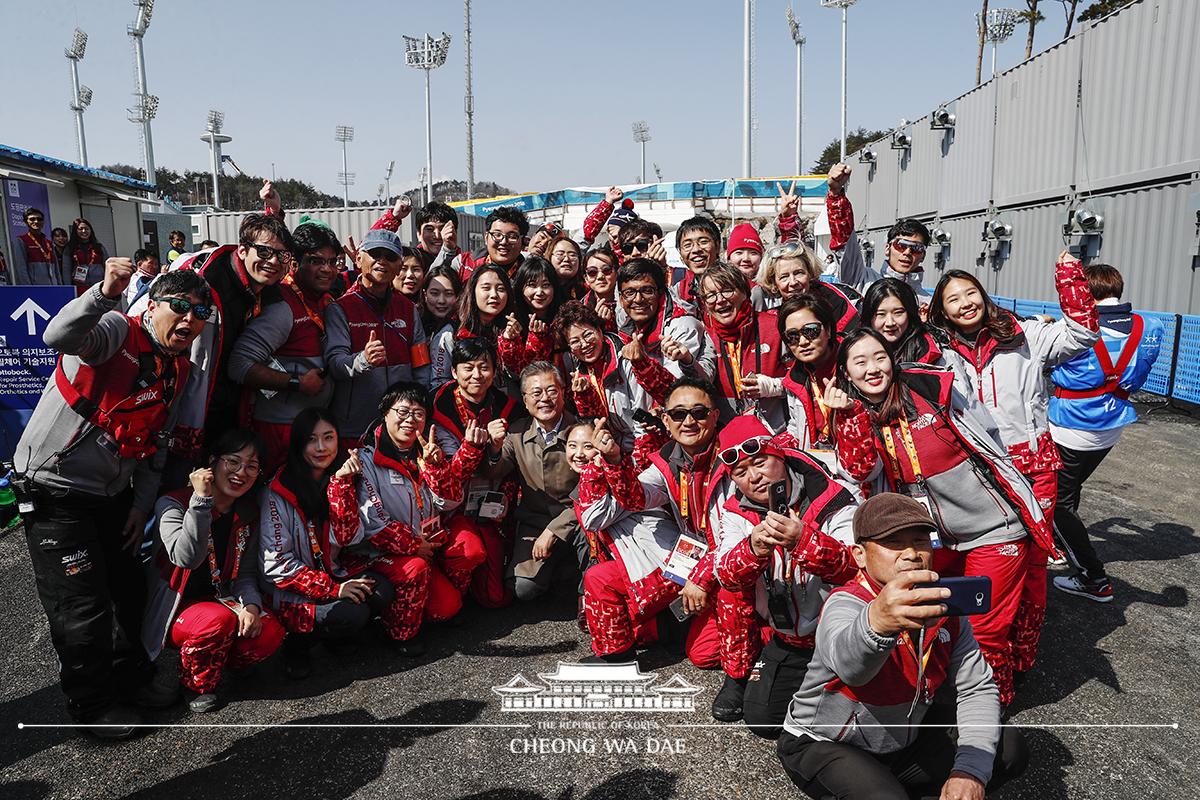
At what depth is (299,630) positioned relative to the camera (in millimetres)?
3543

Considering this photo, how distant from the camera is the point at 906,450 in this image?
3.05m

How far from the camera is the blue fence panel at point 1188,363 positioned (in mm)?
8969

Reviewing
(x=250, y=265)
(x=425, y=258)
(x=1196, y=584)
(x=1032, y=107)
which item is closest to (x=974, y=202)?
(x=1032, y=107)

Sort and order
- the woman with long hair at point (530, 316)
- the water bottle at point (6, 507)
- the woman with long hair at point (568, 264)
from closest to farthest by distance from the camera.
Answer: the woman with long hair at point (530, 316)
the water bottle at point (6, 507)
the woman with long hair at point (568, 264)

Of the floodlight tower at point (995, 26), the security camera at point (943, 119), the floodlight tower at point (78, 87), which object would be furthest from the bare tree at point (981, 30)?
the floodlight tower at point (78, 87)

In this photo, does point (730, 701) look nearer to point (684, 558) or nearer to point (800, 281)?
point (684, 558)

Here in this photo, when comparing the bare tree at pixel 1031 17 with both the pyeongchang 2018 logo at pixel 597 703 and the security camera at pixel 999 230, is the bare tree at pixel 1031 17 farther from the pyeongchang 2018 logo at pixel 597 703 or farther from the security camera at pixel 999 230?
the pyeongchang 2018 logo at pixel 597 703

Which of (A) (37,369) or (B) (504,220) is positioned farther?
(A) (37,369)

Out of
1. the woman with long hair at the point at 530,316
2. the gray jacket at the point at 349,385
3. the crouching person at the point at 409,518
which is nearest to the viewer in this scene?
the crouching person at the point at 409,518

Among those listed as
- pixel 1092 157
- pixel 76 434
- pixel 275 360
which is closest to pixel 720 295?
pixel 275 360

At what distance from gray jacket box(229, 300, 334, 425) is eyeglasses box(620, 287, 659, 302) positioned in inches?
75.8

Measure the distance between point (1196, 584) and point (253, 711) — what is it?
5.53m

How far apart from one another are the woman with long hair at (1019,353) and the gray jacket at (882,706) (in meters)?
1.54

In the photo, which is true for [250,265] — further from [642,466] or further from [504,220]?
[642,466]
